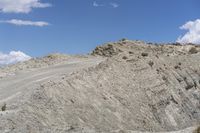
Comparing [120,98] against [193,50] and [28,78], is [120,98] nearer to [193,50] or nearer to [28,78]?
[28,78]

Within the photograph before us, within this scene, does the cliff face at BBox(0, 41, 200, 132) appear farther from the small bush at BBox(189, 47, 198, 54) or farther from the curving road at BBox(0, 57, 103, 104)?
the curving road at BBox(0, 57, 103, 104)

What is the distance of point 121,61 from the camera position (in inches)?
1713

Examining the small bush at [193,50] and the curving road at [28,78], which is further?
the small bush at [193,50]

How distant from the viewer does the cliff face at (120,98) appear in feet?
100

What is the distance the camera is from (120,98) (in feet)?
125

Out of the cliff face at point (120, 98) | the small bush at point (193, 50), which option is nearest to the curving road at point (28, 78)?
the cliff face at point (120, 98)

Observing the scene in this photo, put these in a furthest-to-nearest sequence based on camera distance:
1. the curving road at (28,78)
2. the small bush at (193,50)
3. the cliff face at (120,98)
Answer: the small bush at (193,50) → the curving road at (28,78) → the cliff face at (120,98)

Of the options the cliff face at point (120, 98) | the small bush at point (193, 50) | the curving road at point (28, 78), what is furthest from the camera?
the small bush at point (193, 50)

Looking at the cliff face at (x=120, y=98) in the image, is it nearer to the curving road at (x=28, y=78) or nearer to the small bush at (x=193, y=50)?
the small bush at (x=193, y=50)

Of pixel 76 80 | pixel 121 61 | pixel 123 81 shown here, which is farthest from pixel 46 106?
pixel 121 61

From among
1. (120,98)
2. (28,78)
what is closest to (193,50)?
(120,98)

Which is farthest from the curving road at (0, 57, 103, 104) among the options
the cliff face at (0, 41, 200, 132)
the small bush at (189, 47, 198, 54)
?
the small bush at (189, 47, 198, 54)

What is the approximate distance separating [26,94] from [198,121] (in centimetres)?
1507

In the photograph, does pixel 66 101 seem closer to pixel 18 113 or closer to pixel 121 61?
pixel 18 113
